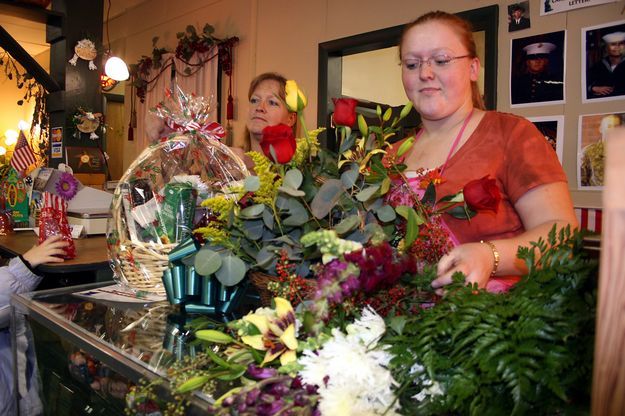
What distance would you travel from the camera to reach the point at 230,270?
3.00 feet

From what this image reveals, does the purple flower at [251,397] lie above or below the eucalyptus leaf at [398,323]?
below

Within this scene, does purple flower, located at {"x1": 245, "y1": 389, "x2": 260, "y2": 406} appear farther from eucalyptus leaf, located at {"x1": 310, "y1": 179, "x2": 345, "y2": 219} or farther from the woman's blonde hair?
the woman's blonde hair

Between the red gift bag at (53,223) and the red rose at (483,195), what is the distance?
1504 mm

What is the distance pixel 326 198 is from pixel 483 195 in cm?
26

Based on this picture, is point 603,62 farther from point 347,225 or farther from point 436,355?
point 436,355

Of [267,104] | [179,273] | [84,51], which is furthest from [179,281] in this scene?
[84,51]

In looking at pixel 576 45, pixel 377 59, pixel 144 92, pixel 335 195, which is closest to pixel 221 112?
pixel 144 92

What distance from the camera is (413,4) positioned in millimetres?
3398

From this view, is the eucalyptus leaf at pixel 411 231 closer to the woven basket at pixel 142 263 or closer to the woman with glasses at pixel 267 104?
the woven basket at pixel 142 263

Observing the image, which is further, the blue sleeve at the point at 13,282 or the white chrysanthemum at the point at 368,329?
the blue sleeve at the point at 13,282

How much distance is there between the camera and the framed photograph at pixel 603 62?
249 centimetres

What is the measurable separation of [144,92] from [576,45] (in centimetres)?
465

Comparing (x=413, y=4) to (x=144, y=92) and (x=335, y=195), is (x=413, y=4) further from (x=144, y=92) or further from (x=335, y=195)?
(x=144, y=92)

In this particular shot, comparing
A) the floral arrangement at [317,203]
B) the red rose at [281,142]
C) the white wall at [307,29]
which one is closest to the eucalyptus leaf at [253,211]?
the floral arrangement at [317,203]
